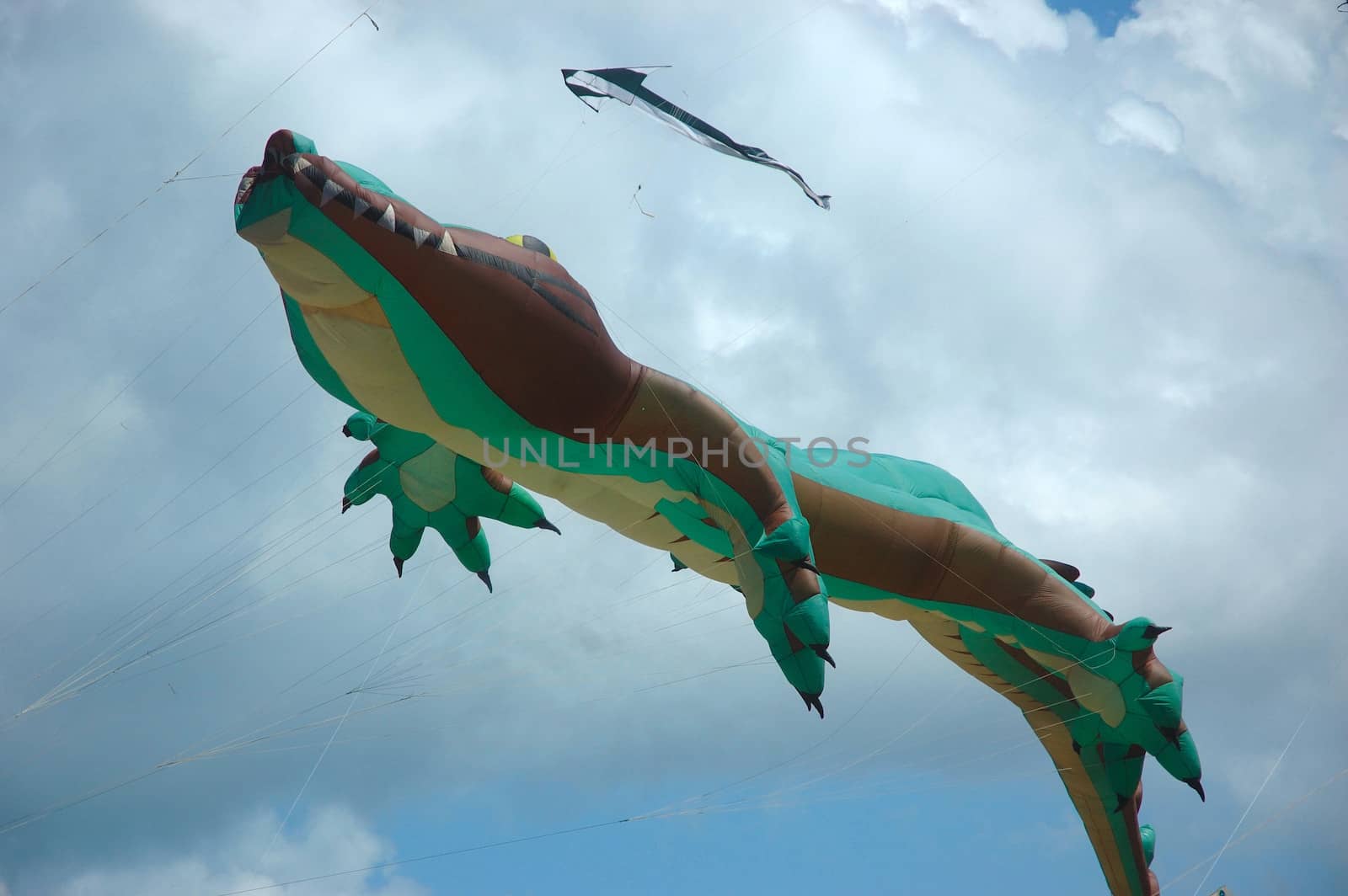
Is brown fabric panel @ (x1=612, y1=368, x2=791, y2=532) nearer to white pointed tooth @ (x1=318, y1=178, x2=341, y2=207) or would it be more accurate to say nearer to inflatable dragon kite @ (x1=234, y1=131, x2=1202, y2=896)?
inflatable dragon kite @ (x1=234, y1=131, x2=1202, y2=896)

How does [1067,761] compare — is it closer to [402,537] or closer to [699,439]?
[699,439]

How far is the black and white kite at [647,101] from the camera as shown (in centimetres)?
989

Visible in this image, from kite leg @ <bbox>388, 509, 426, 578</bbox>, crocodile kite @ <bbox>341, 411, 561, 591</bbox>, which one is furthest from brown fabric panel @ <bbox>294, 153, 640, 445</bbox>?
kite leg @ <bbox>388, 509, 426, 578</bbox>

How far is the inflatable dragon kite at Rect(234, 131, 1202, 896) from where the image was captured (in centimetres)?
853

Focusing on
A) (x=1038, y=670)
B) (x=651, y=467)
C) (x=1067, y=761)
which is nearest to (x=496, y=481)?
(x=651, y=467)

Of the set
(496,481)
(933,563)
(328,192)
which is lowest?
(933,563)

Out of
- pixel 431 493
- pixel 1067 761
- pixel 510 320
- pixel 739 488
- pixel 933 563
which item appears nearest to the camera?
pixel 510 320

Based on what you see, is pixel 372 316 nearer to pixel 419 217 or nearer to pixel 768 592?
pixel 419 217

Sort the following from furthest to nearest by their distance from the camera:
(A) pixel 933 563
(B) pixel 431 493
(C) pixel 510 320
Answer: (B) pixel 431 493 < (A) pixel 933 563 < (C) pixel 510 320

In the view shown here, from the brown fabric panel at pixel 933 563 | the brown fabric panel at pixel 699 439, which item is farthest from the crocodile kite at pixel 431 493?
the brown fabric panel at pixel 933 563

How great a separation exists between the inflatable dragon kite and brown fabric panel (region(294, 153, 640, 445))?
0.05 ft

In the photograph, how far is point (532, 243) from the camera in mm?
9305

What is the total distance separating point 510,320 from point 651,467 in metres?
1.59

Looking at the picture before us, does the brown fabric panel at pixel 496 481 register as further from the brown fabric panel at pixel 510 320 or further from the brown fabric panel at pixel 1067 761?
the brown fabric panel at pixel 1067 761
